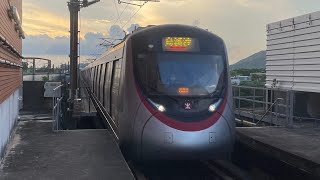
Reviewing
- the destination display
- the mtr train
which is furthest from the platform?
the destination display

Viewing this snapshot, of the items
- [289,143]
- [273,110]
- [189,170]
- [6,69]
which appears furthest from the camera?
[273,110]

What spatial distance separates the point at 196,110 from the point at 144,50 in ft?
5.19

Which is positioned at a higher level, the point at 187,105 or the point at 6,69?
the point at 6,69

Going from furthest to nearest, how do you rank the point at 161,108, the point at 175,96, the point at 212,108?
the point at 212,108 → the point at 175,96 → the point at 161,108

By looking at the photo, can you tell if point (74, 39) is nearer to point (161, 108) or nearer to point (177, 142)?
point (161, 108)

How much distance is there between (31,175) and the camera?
782cm

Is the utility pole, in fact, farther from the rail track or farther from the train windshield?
the train windshield

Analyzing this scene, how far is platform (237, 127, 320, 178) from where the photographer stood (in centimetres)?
830

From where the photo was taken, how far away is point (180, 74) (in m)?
8.95

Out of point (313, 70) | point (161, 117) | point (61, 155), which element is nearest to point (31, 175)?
point (61, 155)

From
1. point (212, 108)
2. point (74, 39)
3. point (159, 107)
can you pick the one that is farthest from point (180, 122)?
point (74, 39)

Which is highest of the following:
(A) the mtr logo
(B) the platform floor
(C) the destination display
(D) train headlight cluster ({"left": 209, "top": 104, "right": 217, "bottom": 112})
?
(C) the destination display

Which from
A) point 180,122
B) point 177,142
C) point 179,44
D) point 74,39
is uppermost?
point 74,39

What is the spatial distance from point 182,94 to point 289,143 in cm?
286
